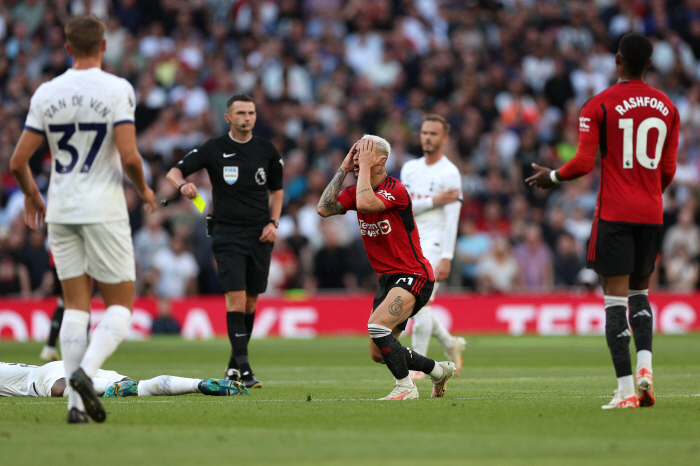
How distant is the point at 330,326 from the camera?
19.2 m

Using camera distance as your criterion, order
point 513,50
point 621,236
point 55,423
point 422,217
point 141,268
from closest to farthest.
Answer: point 55,423
point 621,236
point 422,217
point 141,268
point 513,50

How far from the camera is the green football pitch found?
5035 millimetres

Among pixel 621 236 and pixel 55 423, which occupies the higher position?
pixel 621 236

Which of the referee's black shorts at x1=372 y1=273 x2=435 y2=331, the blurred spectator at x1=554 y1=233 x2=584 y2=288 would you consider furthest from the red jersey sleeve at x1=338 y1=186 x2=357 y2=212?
the blurred spectator at x1=554 y1=233 x2=584 y2=288

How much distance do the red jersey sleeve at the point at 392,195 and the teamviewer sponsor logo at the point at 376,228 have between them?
0.16 metres

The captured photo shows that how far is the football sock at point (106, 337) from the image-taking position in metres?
6.28

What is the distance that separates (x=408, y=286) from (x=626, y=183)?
6.18 feet

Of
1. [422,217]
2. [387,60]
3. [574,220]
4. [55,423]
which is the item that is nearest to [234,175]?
[422,217]

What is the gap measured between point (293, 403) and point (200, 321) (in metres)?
11.8

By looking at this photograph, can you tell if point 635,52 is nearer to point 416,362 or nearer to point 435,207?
point 416,362

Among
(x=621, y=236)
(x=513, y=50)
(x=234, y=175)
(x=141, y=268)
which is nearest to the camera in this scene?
(x=621, y=236)

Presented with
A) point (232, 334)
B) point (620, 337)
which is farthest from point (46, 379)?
point (620, 337)

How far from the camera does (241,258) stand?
9977 mm

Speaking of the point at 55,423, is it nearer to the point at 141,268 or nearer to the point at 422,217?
the point at 422,217
